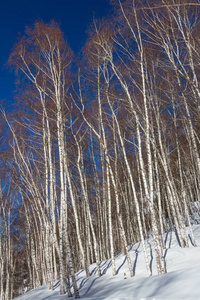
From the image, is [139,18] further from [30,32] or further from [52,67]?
[30,32]

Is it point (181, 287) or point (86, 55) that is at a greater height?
point (86, 55)

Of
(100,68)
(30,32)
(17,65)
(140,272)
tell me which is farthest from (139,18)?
(140,272)

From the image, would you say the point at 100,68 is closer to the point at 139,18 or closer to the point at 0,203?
the point at 139,18

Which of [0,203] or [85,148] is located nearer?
[85,148]

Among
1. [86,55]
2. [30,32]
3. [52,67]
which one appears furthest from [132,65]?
[30,32]

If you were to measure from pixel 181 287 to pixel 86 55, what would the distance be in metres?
8.15

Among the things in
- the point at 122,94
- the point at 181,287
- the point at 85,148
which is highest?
the point at 122,94

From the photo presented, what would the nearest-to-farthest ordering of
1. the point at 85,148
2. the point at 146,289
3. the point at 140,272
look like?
1. the point at 146,289
2. the point at 140,272
3. the point at 85,148

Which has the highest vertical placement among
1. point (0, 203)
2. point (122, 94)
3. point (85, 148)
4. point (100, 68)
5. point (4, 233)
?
point (100, 68)

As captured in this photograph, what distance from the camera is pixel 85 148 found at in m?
12.4

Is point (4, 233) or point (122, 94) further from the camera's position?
point (4, 233)

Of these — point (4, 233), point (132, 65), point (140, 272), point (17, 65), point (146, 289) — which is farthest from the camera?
point (4, 233)

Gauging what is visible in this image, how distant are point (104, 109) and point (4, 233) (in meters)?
10.4

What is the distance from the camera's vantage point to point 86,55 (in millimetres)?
9164
